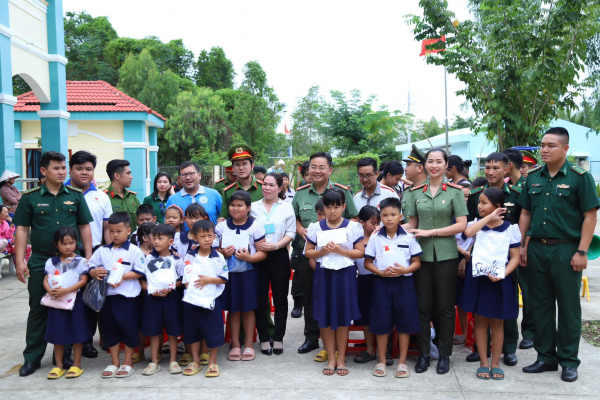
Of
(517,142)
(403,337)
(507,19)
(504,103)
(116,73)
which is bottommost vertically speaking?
(403,337)

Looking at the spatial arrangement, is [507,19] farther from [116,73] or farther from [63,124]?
[116,73]

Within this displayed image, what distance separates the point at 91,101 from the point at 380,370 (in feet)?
51.4

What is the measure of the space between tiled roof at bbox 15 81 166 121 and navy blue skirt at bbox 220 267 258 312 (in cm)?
1323

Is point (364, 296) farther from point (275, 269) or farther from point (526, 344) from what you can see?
point (526, 344)

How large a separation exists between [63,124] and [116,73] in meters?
26.0

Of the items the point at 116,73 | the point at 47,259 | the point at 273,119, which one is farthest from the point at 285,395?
the point at 116,73

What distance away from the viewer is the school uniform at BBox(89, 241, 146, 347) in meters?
4.14

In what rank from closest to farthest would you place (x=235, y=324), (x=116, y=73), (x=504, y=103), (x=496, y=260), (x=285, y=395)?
1. (x=285, y=395)
2. (x=496, y=260)
3. (x=235, y=324)
4. (x=504, y=103)
5. (x=116, y=73)

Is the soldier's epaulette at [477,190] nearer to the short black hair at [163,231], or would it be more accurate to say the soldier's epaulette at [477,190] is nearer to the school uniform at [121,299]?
the short black hair at [163,231]

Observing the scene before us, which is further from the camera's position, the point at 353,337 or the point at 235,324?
the point at 353,337

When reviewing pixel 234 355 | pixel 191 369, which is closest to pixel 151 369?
pixel 191 369

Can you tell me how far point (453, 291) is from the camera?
165 inches

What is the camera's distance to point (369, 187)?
17.0 ft

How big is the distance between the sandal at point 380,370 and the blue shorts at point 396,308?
0.88ft
